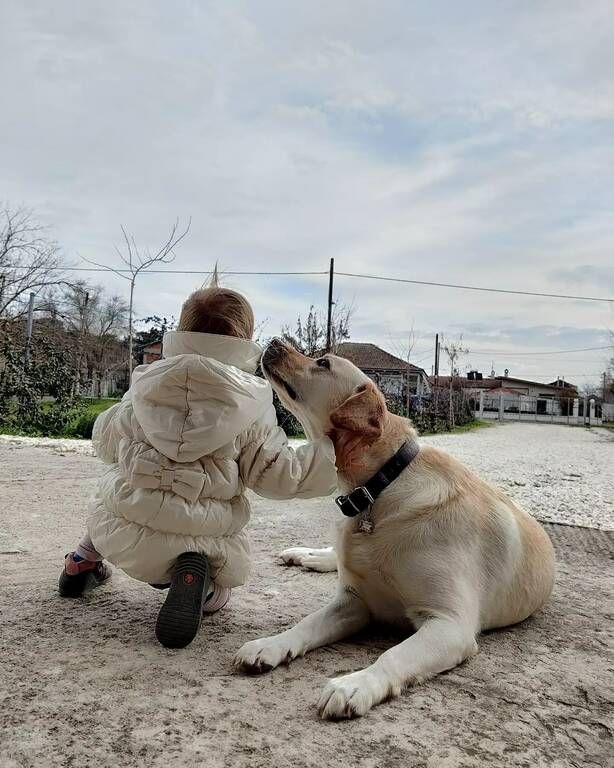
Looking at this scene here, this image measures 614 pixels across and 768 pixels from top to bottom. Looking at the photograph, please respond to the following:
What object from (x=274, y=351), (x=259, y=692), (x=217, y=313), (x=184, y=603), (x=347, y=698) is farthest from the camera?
(x=274, y=351)

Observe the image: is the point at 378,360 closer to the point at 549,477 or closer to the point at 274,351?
the point at 549,477

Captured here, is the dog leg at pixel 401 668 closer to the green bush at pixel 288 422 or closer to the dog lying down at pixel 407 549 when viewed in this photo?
the dog lying down at pixel 407 549

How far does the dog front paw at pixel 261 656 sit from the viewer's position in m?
1.95

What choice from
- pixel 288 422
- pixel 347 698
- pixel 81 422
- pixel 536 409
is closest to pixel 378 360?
pixel 288 422

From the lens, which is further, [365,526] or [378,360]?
[378,360]

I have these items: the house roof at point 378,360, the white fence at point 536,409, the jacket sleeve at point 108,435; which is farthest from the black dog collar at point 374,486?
the white fence at point 536,409

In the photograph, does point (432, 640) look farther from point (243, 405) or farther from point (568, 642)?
point (243, 405)

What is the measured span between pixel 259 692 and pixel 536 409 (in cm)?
5280

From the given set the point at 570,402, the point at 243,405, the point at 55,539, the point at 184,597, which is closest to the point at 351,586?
the point at 184,597

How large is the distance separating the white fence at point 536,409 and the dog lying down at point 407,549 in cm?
3776

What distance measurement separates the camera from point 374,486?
7.76 feet

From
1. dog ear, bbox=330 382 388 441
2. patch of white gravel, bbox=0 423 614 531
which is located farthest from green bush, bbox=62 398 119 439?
dog ear, bbox=330 382 388 441

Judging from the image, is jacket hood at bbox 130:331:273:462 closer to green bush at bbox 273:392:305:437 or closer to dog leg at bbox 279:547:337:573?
dog leg at bbox 279:547:337:573

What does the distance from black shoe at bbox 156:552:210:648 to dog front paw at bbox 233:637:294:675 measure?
A: 22 centimetres
